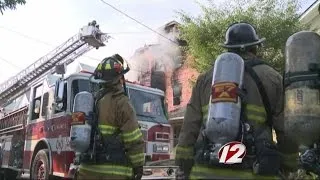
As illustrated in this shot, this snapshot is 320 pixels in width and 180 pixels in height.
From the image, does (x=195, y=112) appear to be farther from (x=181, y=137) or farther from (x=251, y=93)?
(x=251, y=93)

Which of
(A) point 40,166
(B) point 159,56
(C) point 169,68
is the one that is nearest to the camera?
(A) point 40,166

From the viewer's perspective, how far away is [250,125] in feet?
8.93

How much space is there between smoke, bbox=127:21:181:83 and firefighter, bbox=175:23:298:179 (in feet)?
61.6

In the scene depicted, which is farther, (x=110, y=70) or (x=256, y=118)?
(x=110, y=70)

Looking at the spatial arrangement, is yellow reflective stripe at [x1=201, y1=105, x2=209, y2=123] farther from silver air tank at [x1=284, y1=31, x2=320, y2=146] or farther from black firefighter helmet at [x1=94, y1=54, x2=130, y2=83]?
black firefighter helmet at [x1=94, y1=54, x2=130, y2=83]

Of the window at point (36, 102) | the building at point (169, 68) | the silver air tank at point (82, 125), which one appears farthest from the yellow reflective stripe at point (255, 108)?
the building at point (169, 68)

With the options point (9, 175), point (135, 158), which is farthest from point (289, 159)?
point (9, 175)

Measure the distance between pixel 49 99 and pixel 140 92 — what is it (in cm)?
172

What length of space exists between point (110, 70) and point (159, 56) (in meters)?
20.5

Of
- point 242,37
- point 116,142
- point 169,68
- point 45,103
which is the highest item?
point 169,68

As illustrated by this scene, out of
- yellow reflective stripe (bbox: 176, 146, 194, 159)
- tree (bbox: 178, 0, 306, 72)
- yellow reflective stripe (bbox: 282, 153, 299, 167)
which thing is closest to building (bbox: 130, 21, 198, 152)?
tree (bbox: 178, 0, 306, 72)

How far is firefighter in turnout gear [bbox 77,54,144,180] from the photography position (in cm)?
390

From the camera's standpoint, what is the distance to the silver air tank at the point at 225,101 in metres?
2.61

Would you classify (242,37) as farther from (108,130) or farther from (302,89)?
(108,130)
